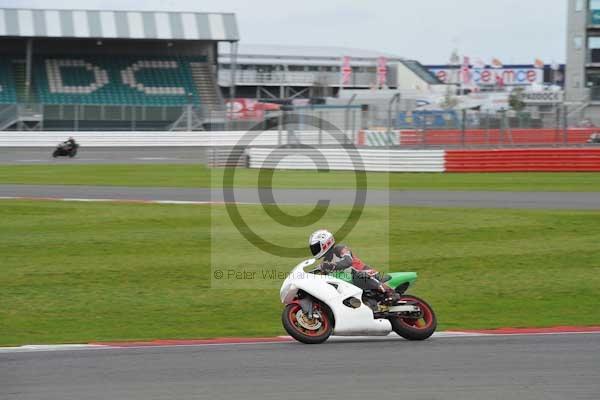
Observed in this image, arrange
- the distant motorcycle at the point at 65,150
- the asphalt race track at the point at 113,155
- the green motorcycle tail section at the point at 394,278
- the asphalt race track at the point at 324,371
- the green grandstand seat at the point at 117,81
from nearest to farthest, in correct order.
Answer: the asphalt race track at the point at 324,371
the green motorcycle tail section at the point at 394,278
the asphalt race track at the point at 113,155
the distant motorcycle at the point at 65,150
the green grandstand seat at the point at 117,81

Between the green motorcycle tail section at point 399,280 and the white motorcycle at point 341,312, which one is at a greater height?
the green motorcycle tail section at point 399,280

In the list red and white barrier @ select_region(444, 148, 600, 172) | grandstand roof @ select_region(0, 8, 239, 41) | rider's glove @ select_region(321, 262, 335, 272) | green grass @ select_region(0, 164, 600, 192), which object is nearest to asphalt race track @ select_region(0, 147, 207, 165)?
green grass @ select_region(0, 164, 600, 192)

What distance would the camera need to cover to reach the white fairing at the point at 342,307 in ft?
31.4

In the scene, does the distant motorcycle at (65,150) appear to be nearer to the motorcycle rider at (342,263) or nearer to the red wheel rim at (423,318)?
the motorcycle rider at (342,263)

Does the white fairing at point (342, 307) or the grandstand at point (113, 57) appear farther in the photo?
the grandstand at point (113, 57)

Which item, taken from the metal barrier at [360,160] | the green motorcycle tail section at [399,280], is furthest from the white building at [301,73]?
the green motorcycle tail section at [399,280]

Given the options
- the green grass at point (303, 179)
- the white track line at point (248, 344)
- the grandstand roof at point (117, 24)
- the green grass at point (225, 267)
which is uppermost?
the grandstand roof at point (117, 24)

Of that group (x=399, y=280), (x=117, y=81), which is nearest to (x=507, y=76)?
(x=117, y=81)

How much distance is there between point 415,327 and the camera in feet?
31.9

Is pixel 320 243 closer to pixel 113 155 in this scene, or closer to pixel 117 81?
pixel 113 155

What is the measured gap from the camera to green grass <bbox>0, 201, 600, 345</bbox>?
11.5 metres

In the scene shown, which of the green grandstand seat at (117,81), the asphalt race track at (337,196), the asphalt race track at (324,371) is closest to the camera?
the asphalt race track at (324,371)

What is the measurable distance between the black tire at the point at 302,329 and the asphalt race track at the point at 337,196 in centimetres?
1188

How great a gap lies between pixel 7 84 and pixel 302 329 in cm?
4856
